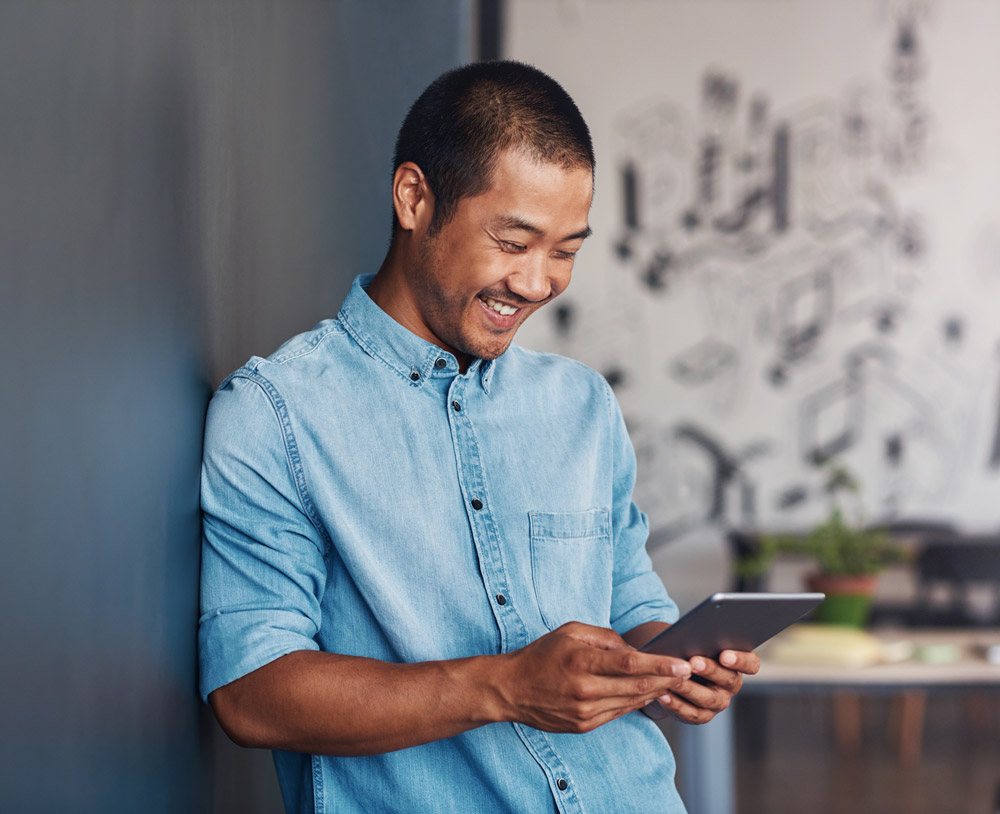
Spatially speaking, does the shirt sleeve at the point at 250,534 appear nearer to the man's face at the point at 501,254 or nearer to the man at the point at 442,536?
the man at the point at 442,536

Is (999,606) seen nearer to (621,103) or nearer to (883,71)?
(883,71)

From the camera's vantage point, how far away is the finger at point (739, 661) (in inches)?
44.9

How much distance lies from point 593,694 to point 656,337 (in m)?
5.09

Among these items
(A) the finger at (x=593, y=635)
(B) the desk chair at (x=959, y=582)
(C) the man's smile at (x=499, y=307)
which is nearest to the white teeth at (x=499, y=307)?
(C) the man's smile at (x=499, y=307)

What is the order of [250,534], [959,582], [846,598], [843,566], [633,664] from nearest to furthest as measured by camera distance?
[633,664], [250,534], [846,598], [843,566], [959,582]

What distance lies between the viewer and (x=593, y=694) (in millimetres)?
991

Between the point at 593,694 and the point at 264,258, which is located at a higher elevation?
the point at 264,258

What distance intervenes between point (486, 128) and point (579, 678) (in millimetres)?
667

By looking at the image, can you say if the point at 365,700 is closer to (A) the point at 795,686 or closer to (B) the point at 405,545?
(B) the point at 405,545

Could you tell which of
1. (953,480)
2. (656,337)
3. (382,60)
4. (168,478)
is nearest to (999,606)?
(953,480)

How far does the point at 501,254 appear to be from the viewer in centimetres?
123

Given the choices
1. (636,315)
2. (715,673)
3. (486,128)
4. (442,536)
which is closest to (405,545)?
(442,536)

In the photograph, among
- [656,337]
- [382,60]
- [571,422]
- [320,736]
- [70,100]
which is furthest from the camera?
[656,337]

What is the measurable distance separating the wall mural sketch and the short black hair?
468 cm
